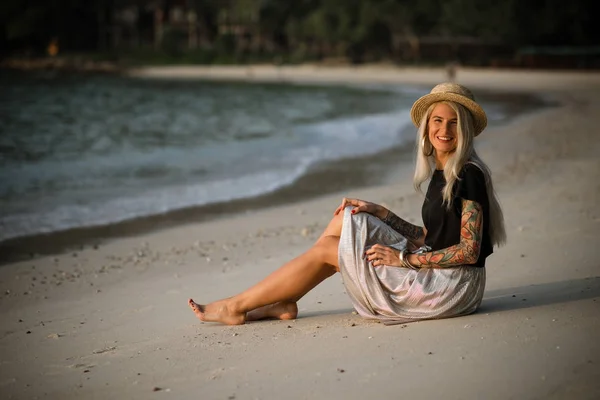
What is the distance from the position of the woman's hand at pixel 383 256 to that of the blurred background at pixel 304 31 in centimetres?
5167

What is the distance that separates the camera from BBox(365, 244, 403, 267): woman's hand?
13.9 feet

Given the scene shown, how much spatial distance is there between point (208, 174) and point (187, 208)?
12.1 ft

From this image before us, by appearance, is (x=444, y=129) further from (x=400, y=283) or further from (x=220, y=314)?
(x=220, y=314)

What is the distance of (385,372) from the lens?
12.0 ft

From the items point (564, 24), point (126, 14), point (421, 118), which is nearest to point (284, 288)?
point (421, 118)

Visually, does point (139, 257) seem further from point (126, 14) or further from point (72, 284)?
point (126, 14)

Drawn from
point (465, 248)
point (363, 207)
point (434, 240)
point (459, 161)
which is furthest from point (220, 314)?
point (459, 161)

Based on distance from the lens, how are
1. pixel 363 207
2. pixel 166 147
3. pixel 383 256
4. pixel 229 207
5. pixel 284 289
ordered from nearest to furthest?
1. pixel 383 256
2. pixel 363 207
3. pixel 284 289
4. pixel 229 207
5. pixel 166 147

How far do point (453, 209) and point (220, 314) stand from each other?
4.51 feet

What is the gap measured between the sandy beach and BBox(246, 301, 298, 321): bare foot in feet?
0.25

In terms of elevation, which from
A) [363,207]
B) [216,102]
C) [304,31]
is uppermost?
[304,31]

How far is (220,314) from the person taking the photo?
4652mm

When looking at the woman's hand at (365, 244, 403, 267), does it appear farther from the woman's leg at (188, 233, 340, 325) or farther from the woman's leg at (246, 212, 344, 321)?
the woman's leg at (246, 212, 344, 321)

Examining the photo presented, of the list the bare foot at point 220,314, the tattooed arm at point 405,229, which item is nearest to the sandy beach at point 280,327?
the bare foot at point 220,314
